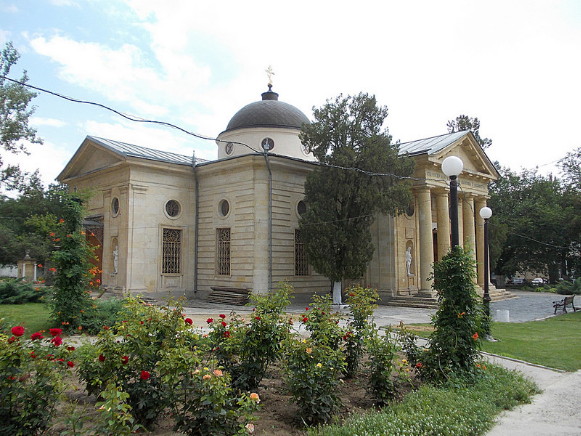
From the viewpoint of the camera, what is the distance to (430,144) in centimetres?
2780

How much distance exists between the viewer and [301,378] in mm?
6004

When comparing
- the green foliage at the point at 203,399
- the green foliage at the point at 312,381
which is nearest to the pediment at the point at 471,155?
the green foliage at the point at 312,381

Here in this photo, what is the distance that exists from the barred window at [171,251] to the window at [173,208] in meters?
0.88

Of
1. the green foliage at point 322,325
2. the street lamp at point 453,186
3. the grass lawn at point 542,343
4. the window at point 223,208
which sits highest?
the window at point 223,208

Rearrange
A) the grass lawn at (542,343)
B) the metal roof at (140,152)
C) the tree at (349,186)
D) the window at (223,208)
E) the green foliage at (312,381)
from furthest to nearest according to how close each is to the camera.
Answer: the window at (223,208), the metal roof at (140,152), the tree at (349,186), the grass lawn at (542,343), the green foliage at (312,381)

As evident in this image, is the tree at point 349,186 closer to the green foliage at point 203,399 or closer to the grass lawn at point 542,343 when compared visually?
the grass lawn at point 542,343

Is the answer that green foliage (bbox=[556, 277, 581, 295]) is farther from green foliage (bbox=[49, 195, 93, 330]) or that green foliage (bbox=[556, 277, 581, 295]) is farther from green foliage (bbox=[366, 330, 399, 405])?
green foliage (bbox=[49, 195, 93, 330])

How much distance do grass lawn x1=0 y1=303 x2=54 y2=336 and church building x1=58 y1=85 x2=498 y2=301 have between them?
5.96 metres

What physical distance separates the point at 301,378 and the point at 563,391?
4999 mm

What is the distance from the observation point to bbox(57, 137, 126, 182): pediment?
2560cm

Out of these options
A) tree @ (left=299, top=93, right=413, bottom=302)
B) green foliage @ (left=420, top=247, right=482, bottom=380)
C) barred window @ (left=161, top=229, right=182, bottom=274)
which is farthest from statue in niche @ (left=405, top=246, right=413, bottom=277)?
green foliage @ (left=420, top=247, right=482, bottom=380)

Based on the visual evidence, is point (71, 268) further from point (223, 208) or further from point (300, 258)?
point (300, 258)

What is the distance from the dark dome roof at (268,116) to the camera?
94.1 feet

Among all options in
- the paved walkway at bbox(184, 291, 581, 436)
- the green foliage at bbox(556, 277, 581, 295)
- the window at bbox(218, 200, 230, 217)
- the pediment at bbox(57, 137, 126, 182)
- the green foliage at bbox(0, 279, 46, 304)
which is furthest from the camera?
the green foliage at bbox(556, 277, 581, 295)
